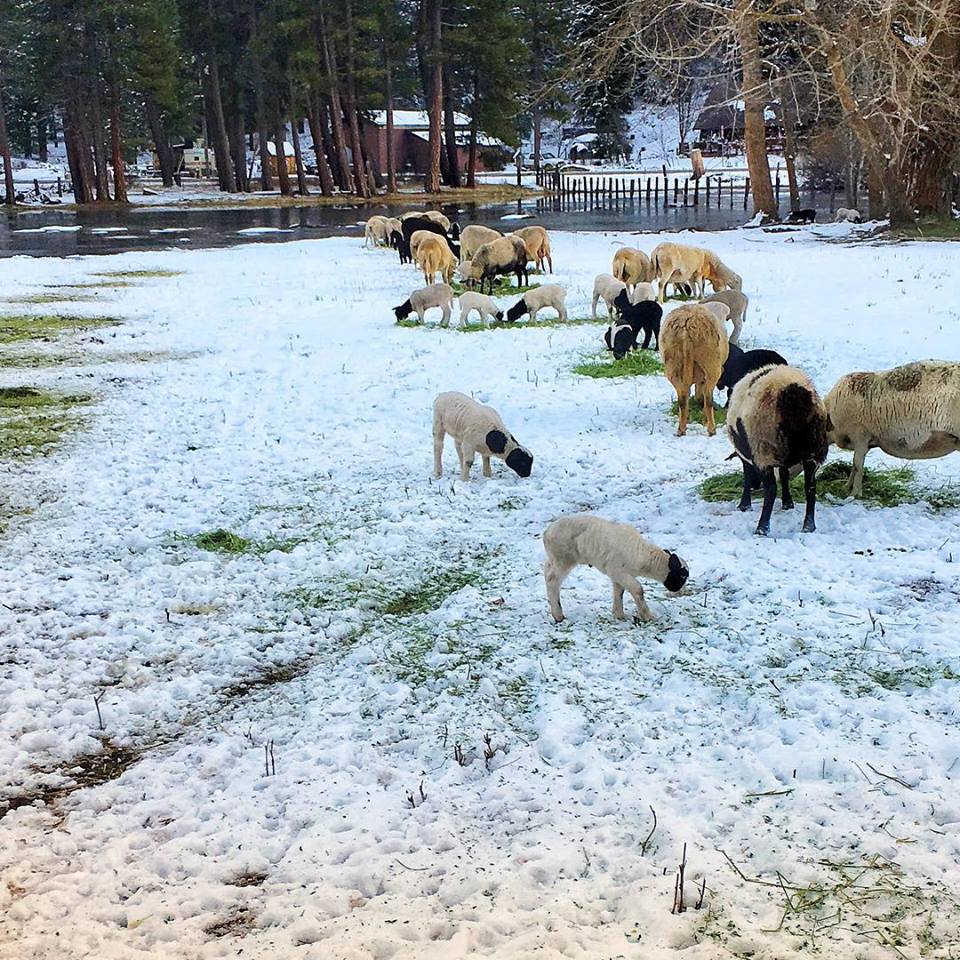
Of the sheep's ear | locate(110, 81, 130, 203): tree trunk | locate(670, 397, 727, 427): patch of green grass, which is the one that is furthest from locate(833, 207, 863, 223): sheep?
locate(110, 81, 130, 203): tree trunk

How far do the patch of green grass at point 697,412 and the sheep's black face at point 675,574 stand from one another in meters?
3.95

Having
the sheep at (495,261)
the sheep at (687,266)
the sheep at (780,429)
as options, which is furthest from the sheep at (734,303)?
the sheep at (495,261)

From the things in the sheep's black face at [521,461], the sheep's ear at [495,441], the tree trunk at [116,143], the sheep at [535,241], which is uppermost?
the tree trunk at [116,143]

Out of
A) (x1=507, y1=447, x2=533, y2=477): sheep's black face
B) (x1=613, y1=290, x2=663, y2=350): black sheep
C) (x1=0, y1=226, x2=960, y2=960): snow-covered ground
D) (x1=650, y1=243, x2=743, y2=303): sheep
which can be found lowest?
(x1=0, y1=226, x2=960, y2=960): snow-covered ground

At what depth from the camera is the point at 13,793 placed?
13.2ft

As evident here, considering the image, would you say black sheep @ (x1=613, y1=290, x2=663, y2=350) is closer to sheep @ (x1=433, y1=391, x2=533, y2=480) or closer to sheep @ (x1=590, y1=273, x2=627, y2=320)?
sheep @ (x1=590, y1=273, x2=627, y2=320)

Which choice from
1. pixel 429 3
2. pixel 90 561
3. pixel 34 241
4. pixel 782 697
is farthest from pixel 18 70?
pixel 782 697

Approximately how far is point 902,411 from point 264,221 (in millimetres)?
34399

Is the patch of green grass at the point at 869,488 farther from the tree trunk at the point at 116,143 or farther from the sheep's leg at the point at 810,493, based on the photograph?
the tree trunk at the point at 116,143

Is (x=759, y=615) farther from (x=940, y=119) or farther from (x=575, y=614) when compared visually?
(x=940, y=119)

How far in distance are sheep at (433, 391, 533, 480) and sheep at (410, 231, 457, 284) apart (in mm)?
10482

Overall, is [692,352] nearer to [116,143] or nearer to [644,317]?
[644,317]

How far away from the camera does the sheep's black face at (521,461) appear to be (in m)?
7.51

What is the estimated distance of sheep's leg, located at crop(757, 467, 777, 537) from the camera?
619cm
